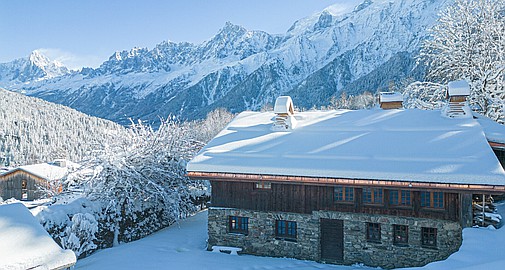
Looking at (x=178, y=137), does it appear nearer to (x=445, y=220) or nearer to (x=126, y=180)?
(x=126, y=180)

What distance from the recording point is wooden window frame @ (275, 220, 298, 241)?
501 inches

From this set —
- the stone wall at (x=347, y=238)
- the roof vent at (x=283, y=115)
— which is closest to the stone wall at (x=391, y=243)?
the stone wall at (x=347, y=238)

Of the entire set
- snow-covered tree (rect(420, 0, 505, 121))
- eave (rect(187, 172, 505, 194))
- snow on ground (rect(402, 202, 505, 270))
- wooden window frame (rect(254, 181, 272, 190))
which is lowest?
snow on ground (rect(402, 202, 505, 270))

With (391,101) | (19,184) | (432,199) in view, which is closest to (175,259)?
(432,199)

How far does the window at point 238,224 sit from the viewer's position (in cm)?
1336

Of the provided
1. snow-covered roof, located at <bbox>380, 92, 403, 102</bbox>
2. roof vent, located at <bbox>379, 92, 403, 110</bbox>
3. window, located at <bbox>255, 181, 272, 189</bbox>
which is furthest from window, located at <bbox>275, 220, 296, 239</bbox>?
snow-covered roof, located at <bbox>380, 92, 403, 102</bbox>

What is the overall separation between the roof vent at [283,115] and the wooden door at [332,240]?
179 inches

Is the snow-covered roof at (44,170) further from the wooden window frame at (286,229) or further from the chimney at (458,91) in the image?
the chimney at (458,91)

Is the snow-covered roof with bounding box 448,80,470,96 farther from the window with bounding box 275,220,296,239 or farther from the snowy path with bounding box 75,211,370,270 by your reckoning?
the window with bounding box 275,220,296,239

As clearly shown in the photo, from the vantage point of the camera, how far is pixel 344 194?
12203mm

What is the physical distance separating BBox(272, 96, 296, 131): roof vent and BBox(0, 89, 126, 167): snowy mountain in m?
77.0

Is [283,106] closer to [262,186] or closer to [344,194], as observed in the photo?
[262,186]

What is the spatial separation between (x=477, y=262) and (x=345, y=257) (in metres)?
5.04

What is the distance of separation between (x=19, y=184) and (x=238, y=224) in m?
42.1
